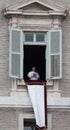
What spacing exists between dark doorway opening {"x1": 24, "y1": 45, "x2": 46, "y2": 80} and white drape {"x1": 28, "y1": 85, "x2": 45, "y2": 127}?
2.67ft

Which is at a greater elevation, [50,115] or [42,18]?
[42,18]

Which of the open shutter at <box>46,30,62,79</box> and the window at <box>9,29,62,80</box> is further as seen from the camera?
the open shutter at <box>46,30,62,79</box>

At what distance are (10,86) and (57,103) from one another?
1.76m

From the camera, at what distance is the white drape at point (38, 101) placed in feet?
174

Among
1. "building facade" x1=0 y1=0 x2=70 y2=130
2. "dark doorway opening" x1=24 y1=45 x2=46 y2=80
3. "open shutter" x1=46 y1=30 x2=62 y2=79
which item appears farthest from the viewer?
"dark doorway opening" x1=24 y1=45 x2=46 y2=80

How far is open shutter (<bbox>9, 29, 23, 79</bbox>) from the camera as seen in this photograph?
176 feet

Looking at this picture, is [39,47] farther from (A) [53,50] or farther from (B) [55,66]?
(B) [55,66]

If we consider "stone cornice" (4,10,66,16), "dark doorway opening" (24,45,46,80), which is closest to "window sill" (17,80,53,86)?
"dark doorway opening" (24,45,46,80)

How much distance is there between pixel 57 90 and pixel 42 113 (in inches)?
40.5

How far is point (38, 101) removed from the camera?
53.3 m

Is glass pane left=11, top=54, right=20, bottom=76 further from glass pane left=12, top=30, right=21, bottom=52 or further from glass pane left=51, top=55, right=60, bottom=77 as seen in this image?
glass pane left=51, top=55, right=60, bottom=77

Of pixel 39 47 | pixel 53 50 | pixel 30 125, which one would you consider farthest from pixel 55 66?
pixel 30 125

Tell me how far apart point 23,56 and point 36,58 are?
1.42 m

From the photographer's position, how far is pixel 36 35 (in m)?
54.0
